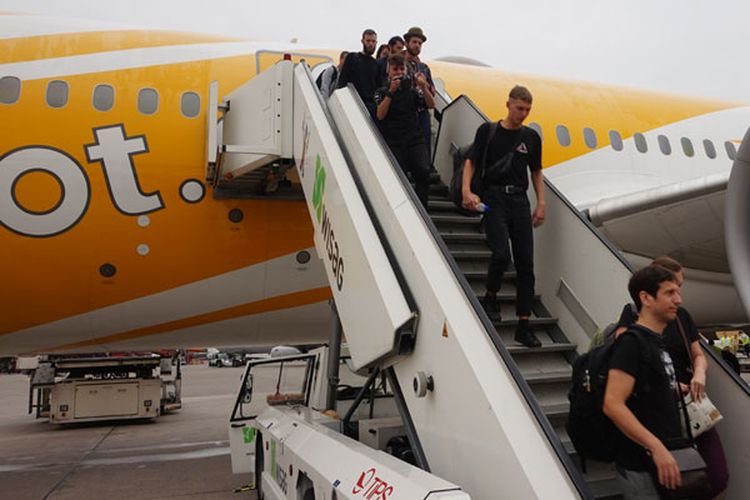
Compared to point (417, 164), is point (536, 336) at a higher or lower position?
lower

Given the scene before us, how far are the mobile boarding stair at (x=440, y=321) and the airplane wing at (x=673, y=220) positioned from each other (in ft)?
5.54

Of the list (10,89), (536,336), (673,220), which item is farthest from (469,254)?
(10,89)

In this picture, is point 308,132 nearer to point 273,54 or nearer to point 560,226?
point 560,226

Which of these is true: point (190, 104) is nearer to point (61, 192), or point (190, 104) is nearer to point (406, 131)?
point (61, 192)

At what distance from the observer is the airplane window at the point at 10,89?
17.2ft

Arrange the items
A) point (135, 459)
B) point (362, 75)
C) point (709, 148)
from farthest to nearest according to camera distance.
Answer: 1. point (135, 459)
2. point (709, 148)
3. point (362, 75)

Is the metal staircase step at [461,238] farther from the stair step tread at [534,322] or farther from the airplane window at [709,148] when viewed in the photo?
the airplane window at [709,148]

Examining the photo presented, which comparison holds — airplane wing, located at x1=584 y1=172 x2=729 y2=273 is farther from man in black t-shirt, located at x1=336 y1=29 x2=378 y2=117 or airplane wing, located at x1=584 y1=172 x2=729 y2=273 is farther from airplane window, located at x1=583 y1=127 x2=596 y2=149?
man in black t-shirt, located at x1=336 y1=29 x2=378 y2=117

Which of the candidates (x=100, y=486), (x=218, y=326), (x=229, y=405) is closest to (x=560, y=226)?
(x=218, y=326)

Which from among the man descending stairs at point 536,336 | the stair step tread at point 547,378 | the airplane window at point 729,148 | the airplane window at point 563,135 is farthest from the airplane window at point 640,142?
the stair step tread at point 547,378

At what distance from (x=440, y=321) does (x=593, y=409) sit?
669 mm

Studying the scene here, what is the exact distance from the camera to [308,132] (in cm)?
435

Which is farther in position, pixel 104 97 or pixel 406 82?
pixel 104 97

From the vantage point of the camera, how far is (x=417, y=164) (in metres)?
4.23
